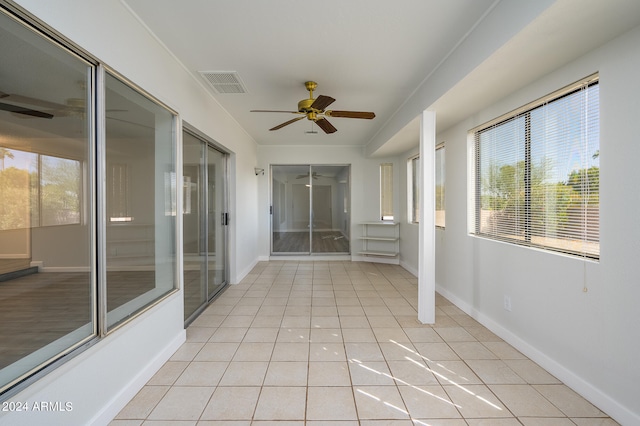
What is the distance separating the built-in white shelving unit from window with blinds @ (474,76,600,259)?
10.0 feet

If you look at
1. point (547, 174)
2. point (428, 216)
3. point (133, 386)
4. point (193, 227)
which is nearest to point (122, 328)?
point (133, 386)

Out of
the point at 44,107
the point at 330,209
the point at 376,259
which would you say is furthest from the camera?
the point at 330,209

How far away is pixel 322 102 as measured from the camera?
2857 millimetres

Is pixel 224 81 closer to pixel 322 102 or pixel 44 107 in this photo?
pixel 322 102

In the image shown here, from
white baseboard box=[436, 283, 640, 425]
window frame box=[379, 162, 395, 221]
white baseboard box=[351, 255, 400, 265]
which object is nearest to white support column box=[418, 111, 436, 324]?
white baseboard box=[436, 283, 640, 425]

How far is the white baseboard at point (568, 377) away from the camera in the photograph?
5.76 ft

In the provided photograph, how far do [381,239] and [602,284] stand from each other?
14.7 feet

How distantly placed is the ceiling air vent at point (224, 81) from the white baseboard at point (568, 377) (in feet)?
12.3

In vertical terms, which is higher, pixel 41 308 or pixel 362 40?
pixel 362 40

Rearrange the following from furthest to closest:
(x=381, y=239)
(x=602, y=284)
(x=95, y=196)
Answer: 1. (x=381, y=239)
2. (x=602, y=284)
3. (x=95, y=196)

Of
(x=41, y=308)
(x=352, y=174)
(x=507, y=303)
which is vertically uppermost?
(x=352, y=174)

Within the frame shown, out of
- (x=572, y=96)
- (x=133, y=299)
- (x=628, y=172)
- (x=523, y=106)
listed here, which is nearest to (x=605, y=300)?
(x=628, y=172)

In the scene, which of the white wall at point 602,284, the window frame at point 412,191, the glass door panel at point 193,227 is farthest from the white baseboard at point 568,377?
the glass door panel at point 193,227

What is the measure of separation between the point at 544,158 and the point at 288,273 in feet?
14.4
